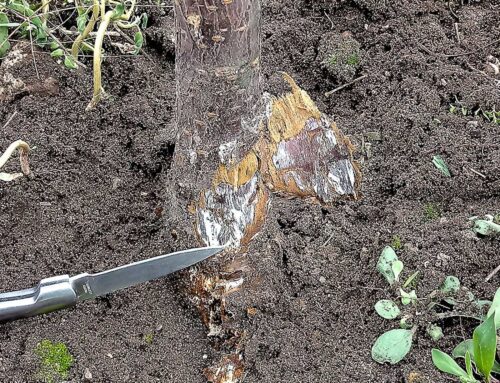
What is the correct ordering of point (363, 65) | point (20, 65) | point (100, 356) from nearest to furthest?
point (100, 356), point (20, 65), point (363, 65)

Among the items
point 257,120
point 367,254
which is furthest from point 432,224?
point 257,120

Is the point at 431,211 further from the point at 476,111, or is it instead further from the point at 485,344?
the point at 485,344

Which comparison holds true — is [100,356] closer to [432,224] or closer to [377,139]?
[432,224]

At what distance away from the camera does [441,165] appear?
1.60 meters

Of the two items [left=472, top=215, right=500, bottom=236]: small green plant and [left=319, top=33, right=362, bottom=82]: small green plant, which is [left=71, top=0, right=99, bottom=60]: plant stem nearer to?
[left=319, top=33, right=362, bottom=82]: small green plant

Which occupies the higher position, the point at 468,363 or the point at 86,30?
the point at 86,30

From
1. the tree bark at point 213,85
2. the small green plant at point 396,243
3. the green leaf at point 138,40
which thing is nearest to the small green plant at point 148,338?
the tree bark at point 213,85

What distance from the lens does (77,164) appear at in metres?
1.59

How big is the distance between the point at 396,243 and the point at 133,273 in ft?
1.91

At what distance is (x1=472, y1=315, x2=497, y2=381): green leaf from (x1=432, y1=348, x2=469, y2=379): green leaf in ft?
0.11

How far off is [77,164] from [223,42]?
22.6 inches

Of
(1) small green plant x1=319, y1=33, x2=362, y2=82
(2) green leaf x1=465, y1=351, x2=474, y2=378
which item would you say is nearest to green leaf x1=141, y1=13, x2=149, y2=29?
(1) small green plant x1=319, y1=33, x2=362, y2=82

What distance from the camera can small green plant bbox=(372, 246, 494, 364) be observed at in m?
1.29

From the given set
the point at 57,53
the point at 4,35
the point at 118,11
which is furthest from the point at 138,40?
the point at 4,35
